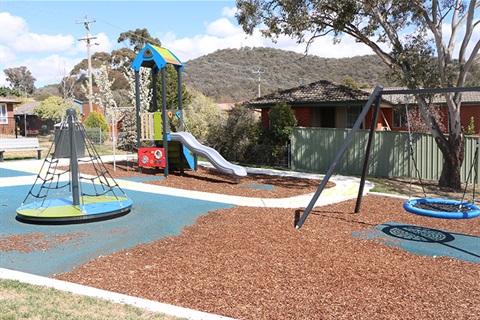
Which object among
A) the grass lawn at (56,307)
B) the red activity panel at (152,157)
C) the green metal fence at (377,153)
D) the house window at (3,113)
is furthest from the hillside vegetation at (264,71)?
the grass lawn at (56,307)

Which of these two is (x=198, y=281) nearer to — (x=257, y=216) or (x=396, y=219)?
(x=257, y=216)

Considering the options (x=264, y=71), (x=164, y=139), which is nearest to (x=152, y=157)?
(x=164, y=139)

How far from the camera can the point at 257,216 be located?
9.27m

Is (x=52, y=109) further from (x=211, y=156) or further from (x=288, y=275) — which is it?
(x=288, y=275)

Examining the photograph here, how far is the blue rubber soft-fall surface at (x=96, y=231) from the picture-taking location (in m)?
6.39

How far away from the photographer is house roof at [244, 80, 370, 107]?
2158 centimetres

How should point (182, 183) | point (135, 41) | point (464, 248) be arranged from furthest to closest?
1. point (135, 41)
2. point (182, 183)
3. point (464, 248)

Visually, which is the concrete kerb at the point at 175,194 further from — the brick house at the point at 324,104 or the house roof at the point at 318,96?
the brick house at the point at 324,104

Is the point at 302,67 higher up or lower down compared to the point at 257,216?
higher up

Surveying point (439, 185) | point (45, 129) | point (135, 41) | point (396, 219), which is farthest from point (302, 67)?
point (396, 219)

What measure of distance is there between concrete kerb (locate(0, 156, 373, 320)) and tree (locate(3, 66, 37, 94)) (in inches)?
2978

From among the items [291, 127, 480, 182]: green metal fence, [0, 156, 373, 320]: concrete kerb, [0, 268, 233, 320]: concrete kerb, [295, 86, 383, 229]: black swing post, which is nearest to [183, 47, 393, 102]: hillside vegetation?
[291, 127, 480, 182]: green metal fence

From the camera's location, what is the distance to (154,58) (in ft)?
48.5

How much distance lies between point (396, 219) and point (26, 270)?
6987 mm
